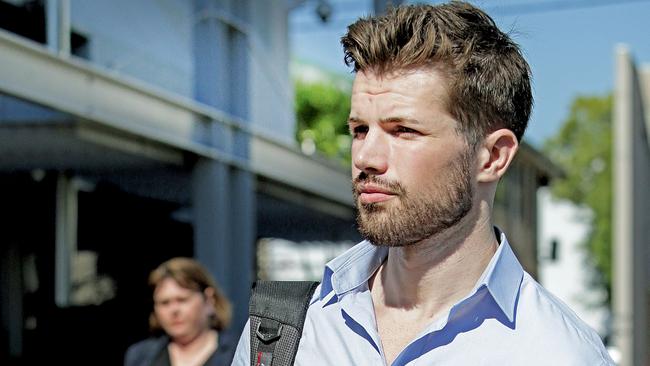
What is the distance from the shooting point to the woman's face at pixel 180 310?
5.59 m

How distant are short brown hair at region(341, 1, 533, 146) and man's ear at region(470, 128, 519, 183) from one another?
0.02 m

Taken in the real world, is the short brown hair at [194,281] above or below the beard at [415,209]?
above

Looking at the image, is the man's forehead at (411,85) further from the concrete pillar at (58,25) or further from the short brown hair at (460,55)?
the concrete pillar at (58,25)

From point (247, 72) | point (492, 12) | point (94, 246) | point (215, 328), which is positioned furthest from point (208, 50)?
point (492, 12)

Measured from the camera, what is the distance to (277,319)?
2.10 m

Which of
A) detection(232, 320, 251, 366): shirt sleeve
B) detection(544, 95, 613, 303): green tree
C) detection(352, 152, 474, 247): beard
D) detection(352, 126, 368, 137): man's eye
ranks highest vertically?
detection(544, 95, 613, 303): green tree

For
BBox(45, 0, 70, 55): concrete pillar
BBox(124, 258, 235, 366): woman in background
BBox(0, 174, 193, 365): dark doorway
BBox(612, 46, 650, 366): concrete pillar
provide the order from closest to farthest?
BBox(124, 258, 235, 366): woman in background < BBox(45, 0, 70, 55): concrete pillar < BBox(0, 174, 193, 365): dark doorway < BBox(612, 46, 650, 366): concrete pillar

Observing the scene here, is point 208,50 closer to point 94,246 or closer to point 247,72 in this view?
point 247,72

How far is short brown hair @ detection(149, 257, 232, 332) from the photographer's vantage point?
5754 mm

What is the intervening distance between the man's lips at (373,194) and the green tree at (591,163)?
46865 millimetres

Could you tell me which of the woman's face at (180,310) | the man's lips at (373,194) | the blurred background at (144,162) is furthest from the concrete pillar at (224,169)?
the man's lips at (373,194)

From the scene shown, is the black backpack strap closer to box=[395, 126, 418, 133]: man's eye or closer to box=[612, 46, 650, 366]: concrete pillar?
box=[395, 126, 418, 133]: man's eye

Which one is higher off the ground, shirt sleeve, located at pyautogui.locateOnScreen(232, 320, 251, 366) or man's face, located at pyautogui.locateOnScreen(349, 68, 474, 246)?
man's face, located at pyautogui.locateOnScreen(349, 68, 474, 246)

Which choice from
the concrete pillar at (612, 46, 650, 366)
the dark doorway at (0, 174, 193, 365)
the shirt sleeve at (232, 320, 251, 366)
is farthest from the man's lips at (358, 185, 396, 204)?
the concrete pillar at (612, 46, 650, 366)
